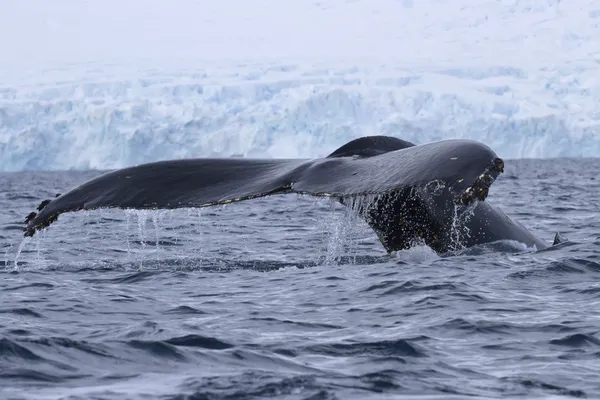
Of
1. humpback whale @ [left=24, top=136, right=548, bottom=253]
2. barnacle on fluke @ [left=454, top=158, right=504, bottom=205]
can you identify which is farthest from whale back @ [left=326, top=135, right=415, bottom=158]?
barnacle on fluke @ [left=454, top=158, right=504, bottom=205]

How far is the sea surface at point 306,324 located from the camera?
16.2 feet

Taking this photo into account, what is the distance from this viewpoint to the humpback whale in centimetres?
502

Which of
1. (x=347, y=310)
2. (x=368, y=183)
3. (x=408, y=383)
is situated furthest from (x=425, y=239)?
(x=408, y=383)

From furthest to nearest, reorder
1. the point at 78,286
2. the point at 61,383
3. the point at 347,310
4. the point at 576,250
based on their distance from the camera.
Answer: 1. the point at 576,250
2. the point at 78,286
3. the point at 347,310
4. the point at 61,383

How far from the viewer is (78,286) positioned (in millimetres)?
8688

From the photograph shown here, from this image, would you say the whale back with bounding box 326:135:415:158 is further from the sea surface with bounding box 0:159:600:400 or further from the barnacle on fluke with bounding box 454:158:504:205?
the barnacle on fluke with bounding box 454:158:504:205

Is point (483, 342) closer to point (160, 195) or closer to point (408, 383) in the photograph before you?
point (408, 383)

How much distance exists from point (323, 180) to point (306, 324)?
51.1 inches

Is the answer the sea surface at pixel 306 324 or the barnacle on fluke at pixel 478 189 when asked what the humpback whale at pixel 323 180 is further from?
the sea surface at pixel 306 324

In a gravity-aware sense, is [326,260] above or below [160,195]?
below

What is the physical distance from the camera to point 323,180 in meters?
5.88

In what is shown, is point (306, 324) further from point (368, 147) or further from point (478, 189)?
point (478, 189)

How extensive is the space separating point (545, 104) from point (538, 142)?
38.9 ft

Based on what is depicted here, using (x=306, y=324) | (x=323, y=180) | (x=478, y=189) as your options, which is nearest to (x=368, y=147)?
(x=323, y=180)
